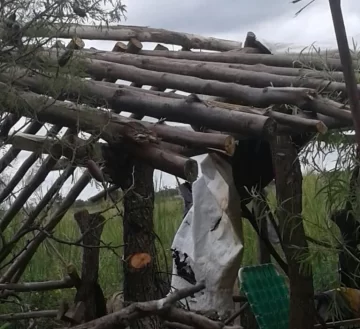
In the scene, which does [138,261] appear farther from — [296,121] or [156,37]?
[156,37]

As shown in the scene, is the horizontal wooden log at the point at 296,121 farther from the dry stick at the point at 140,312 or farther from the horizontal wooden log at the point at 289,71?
the dry stick at the point at 140,312

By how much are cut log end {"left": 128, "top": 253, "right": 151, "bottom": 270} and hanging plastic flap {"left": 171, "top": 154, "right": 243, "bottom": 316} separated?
0.31m

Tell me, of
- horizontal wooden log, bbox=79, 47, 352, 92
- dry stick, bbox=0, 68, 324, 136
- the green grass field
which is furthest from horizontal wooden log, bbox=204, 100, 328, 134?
the green grass field

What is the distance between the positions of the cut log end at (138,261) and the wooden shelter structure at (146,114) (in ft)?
0.10

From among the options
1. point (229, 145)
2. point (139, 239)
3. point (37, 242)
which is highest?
point (229, 145)

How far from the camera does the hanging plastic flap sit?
3592 millimetres

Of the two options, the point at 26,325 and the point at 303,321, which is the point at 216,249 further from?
the point at 26,325

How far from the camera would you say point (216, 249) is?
361cm

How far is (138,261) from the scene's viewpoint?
348cm

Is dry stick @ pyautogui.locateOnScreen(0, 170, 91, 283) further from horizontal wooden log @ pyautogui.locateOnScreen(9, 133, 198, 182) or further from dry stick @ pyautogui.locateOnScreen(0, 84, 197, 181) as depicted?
dry stick @ pyautogui.locateOnScreen(0, 84, 197, 181)

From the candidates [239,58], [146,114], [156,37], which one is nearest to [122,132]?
[146,114]

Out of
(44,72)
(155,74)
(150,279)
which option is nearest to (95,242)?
(150,279)

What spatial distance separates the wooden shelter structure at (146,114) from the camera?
8.97ft

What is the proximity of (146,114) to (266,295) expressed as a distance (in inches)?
60.3
